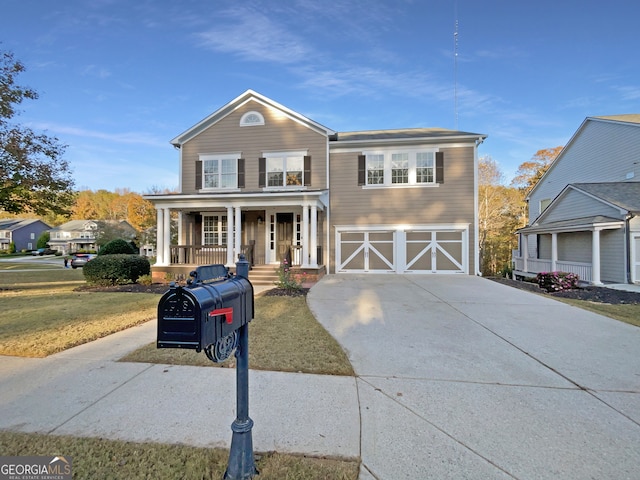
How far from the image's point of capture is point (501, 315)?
6484mm

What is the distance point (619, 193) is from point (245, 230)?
17.6 meters

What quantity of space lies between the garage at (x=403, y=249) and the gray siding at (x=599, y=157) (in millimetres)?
10233

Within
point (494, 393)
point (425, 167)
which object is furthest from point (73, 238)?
point (494, 393)

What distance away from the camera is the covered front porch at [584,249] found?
12781mm

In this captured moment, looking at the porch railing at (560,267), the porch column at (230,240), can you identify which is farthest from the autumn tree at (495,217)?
the porch column at (230,240)

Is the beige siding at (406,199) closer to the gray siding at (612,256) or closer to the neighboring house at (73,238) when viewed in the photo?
the gray siding at (612,256)

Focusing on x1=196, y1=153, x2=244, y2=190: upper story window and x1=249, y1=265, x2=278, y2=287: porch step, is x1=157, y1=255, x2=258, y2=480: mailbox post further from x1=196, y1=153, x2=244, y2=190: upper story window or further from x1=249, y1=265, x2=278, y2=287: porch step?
x1=196, y1=153, x2=244, y2=190: upper story window

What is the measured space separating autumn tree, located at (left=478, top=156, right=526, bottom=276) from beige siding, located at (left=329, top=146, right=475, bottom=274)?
51.0ft

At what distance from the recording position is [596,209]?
14312 mm

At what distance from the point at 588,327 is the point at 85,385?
25.9 ft

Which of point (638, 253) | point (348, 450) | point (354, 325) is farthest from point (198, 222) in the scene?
point (638, 253)

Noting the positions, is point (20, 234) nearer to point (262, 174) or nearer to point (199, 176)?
point (199, 176)

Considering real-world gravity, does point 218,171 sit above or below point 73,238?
above

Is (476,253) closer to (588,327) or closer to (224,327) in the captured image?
(588,327)
